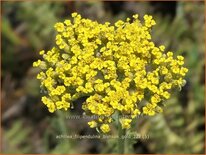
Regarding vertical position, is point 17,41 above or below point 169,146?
above

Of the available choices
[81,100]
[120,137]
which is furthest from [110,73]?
[81,100]

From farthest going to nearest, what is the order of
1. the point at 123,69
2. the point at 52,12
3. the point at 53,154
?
1. the point at 52,12
2. the point at 53,154
3. the point at 123,69

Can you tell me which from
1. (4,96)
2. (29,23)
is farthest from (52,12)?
(4,96)

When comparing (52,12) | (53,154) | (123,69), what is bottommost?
(53,154)

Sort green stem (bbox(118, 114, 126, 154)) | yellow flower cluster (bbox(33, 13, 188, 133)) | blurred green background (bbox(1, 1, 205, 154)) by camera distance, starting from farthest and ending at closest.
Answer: blurred green background (bbox(1, 1, 205, 154)) → green stem (bbox(118, 114, 126, 154)) → yellow flower cluster (bbox(33, 13, 188, 133))

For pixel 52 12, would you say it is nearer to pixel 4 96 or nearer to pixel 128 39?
pixel 4 96

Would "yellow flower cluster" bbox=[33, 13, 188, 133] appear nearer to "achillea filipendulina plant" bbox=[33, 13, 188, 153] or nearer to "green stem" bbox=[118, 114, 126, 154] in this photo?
"achillea filipendulina plant" bbox=[33, 13, 188, 153]

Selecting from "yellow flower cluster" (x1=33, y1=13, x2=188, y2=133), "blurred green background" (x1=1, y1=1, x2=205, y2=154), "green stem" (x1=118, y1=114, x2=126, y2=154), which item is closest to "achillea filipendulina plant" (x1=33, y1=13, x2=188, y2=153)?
"yellow flower cluster" (x1=33, y1=13, x2=188, y2=133)

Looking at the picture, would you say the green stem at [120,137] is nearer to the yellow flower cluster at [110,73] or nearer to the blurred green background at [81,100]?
the yellow flower cluster at [110,73]
